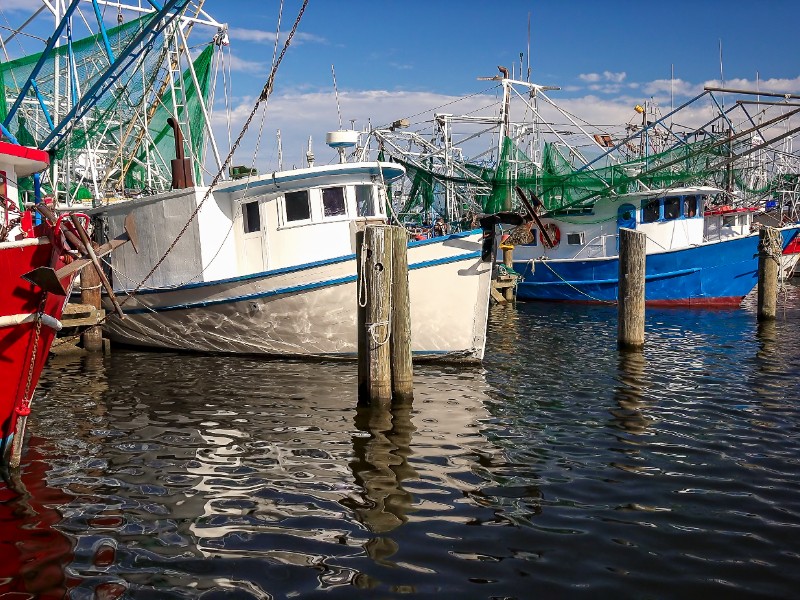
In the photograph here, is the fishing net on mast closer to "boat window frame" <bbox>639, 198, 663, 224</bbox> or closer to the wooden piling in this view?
the wooden piling

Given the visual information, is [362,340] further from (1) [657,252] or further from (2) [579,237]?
(2) [579,237]

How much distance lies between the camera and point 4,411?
691 cm

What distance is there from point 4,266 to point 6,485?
206cm

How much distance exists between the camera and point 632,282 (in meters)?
12.8

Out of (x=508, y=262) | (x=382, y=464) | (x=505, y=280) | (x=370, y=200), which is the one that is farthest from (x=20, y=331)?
(x=508, y=262)

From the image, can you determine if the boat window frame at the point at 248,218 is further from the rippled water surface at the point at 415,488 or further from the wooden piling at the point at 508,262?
the wooden piling at the point at 508,262

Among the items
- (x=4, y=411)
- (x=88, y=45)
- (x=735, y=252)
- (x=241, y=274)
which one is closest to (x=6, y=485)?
(x=4, y=411)

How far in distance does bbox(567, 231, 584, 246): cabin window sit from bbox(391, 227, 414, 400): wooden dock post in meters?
16.9

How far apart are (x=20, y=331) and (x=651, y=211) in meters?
20.7

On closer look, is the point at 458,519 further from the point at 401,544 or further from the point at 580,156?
the point at 580,156

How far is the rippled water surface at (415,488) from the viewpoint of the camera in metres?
4.84

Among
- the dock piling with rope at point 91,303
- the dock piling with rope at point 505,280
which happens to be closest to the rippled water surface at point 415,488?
the dock piling with rope at point 91,303

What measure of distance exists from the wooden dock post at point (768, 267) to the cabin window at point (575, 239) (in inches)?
318

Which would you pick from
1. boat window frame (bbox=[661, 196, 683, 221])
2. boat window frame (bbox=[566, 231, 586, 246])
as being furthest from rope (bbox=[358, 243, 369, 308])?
boat window frame (bbox=[566, 231, 586, 246])
